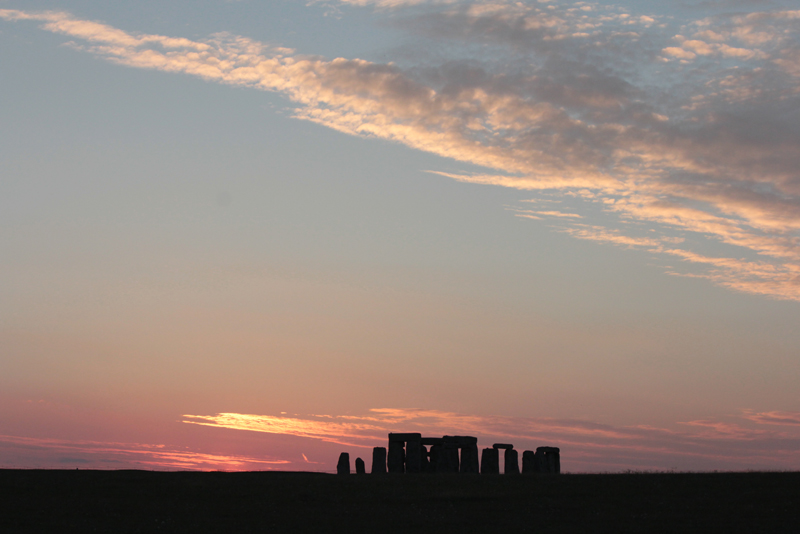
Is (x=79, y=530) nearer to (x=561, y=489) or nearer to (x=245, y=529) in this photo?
(x=245, y=529)

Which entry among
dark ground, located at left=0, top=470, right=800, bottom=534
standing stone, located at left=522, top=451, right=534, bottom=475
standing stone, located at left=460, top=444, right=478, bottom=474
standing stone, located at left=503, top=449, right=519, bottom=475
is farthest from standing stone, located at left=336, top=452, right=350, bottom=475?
standing stone, located at left=522, top=451, right=534, bottom=475

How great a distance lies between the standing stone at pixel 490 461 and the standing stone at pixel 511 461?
2.05 ft

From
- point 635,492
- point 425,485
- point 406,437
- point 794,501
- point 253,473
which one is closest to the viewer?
point 794,501

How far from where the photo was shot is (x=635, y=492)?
28.2m

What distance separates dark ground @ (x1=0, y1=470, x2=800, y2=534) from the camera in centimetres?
2427

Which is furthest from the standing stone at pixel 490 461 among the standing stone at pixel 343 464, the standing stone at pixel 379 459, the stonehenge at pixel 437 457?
the standing stone at pixel 343 464

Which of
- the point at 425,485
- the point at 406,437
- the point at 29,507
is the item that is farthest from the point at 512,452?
the point at 29,507

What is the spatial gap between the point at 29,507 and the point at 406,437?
18825 mm

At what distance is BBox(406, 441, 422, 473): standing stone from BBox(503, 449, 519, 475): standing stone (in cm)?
436

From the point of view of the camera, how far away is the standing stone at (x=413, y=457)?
40750 millimetres

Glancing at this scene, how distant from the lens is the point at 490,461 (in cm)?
4119

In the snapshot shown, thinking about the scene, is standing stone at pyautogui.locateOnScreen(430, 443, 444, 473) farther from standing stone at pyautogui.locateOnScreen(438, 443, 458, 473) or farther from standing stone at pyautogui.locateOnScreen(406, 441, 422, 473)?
standing stone at pyautogui.locateOnScreen(406, 441, 422, 473)

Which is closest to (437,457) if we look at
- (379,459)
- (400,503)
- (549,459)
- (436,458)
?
(436,458)

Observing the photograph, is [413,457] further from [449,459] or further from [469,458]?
[469,458]
